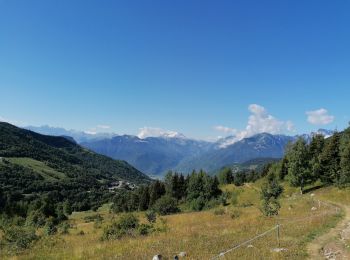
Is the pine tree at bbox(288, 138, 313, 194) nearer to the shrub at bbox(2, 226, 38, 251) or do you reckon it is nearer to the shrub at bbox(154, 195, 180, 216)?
the shrub at bbox(154, 195, 180, 216)

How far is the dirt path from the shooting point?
55.7 feet

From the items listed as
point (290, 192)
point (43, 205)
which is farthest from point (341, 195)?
point (43, 205)

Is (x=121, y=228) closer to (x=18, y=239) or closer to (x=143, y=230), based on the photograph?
(x=143, y=230)

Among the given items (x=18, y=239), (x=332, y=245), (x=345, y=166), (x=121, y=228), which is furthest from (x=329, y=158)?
(x=18, y=239)

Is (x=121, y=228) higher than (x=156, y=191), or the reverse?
(x=121, y=228)

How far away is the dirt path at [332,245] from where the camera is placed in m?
17.0

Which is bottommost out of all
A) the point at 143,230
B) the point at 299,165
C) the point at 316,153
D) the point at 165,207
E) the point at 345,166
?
the point at 165,207

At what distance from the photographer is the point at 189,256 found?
55.6ft

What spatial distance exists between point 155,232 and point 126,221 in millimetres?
2738

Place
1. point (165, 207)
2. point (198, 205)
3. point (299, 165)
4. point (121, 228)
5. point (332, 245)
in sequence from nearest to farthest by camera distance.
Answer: point (332, 245) → point (121, 228) → point (299, 165) → point (165, 207) → point (198, 205)

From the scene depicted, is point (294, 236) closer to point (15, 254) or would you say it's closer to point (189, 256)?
point (189, 256)

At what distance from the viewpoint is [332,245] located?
19438 mm

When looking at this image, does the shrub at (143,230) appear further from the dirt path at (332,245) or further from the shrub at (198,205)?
the shrub at (198,205)

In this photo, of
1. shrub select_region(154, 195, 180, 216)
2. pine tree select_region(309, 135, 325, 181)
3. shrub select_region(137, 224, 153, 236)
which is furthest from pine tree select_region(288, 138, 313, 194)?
shrub select_region(137, 224, 153, 236)
